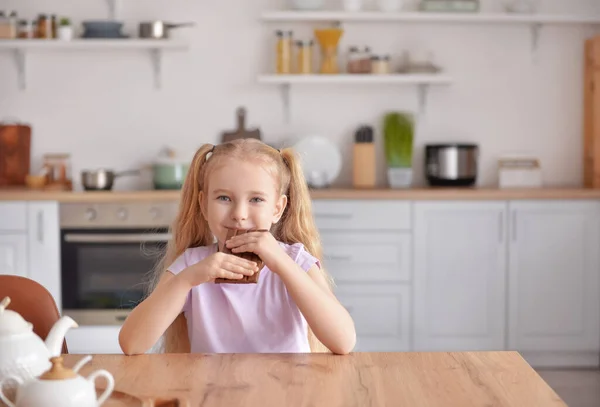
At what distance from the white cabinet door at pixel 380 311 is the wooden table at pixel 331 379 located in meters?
2.67

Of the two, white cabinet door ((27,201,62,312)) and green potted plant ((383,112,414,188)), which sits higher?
green potted plant ((383,112,414,188))

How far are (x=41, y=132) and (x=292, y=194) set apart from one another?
10.2 feet

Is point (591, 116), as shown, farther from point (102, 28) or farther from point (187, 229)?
point (187, 229)

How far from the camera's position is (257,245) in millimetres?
1572

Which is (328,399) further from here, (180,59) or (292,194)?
(180,59)

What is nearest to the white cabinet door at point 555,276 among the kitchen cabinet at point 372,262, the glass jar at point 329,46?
the kitchen cabinet at point 372,262

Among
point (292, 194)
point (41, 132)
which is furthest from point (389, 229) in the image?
point (292, 194)

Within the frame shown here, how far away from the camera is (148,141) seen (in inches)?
186

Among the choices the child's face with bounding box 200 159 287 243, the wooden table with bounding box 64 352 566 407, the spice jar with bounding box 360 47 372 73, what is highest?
the spice jar with bounding box 360 47 372 73

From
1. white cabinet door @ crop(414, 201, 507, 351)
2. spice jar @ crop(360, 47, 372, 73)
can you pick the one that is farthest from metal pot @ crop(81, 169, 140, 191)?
white cabinet door @ crop(414, 201, 507, 351)

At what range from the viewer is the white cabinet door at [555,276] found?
4250 millimetres

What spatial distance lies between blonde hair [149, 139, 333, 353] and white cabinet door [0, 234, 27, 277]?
244 centimetres

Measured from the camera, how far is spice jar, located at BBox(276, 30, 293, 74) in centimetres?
455

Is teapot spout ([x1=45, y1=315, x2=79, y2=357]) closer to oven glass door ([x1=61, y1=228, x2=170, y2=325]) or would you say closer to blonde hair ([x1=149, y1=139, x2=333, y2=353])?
blonde hair ([x1=149, y1=139, x2=333, y2=353])
